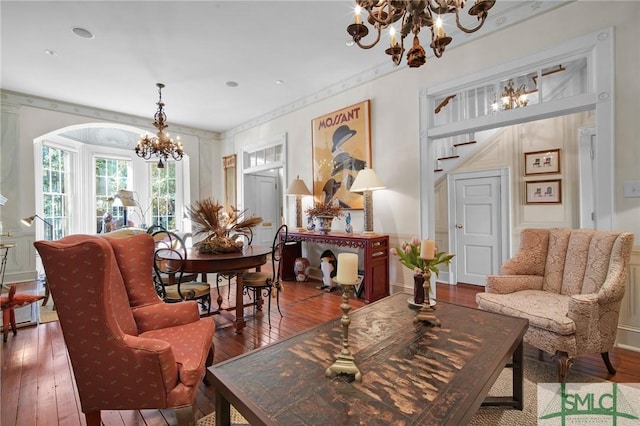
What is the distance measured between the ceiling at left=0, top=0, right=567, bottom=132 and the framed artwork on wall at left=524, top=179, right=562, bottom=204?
222 centimetres

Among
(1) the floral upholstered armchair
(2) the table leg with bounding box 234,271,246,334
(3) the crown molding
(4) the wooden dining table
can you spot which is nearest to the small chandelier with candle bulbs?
(1) the floral upholstered armchair

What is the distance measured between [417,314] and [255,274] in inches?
77.5

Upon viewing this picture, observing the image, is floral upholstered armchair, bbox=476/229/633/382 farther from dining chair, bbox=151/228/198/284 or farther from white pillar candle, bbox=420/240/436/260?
dining chair, bbox=151/228/198/284

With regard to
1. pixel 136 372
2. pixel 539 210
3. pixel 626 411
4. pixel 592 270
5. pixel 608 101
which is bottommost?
pixel 626 411

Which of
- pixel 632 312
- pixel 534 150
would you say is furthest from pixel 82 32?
pixel 632 312

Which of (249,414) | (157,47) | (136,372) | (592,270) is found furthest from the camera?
(157,47)

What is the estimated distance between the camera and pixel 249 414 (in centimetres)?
94

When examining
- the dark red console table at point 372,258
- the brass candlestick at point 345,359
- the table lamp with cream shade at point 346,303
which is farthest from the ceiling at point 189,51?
the brass candlestick at point 345,359

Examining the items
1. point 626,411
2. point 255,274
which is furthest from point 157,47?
point 626,411

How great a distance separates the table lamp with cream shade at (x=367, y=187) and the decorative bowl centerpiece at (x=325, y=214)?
20.4 inches

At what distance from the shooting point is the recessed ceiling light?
319 cm

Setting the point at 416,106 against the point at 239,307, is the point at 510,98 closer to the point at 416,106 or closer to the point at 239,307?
the point at 416,106

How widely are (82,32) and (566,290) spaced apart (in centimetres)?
Answer: 557

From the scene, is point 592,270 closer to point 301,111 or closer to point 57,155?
point 301,111
